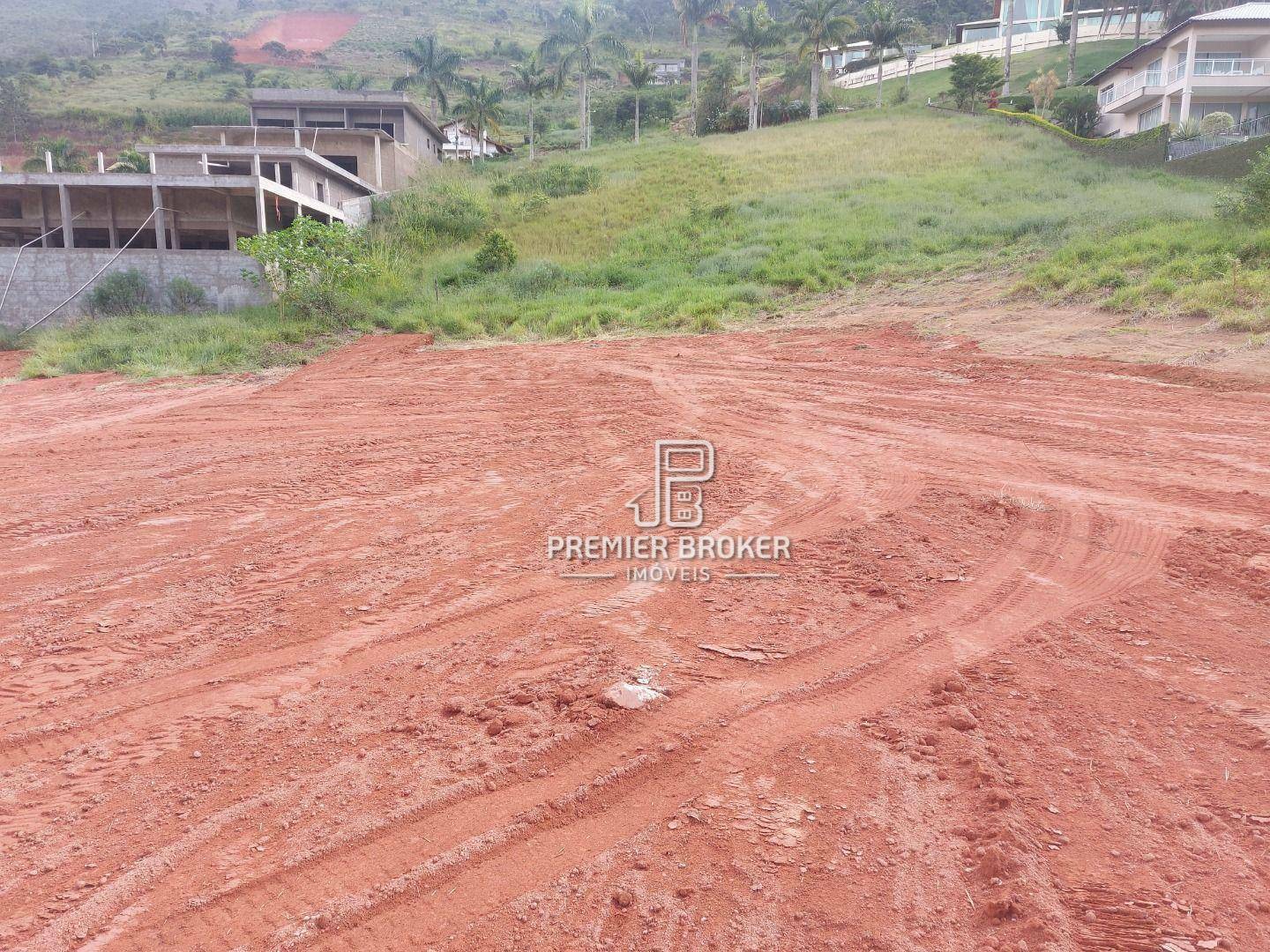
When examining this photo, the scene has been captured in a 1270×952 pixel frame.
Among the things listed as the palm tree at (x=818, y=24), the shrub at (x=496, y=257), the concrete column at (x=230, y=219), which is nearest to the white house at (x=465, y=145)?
the palm tree at (x=818, y=24)

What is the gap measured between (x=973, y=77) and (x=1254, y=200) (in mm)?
32284

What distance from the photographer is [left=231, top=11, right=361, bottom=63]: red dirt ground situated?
294 feet

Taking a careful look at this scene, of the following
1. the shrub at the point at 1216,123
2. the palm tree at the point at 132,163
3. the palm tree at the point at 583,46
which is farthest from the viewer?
the palm tree at the point at 583,46

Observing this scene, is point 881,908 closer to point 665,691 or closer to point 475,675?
point 665,691

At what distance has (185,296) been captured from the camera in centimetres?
1884

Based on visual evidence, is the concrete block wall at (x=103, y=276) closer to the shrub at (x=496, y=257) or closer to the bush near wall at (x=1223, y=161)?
the shrub at (x=496, y=257)

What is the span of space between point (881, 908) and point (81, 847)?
8.98 feet

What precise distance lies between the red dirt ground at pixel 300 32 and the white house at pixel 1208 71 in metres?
85.3

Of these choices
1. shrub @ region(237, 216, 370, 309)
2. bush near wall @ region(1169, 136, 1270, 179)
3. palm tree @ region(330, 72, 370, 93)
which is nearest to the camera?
shrub @ region(237, 216, 370, 309)

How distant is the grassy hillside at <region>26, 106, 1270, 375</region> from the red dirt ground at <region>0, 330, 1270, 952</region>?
7410mm

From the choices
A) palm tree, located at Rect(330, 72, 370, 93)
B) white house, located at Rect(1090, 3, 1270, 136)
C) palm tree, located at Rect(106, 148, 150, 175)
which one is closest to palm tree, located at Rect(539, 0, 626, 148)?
palm tree, located at Rect(330, 72, 370, 93)

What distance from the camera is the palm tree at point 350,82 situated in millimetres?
55675

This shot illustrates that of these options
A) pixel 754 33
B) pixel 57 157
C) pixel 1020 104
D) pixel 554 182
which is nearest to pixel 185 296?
pixel 554 182

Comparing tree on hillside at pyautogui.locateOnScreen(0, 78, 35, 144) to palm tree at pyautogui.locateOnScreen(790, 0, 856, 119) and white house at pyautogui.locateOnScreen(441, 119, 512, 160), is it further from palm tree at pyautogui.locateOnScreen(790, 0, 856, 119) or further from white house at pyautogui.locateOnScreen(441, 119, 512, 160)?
palm tree at pyautogui.locateOnScreen(790, 0, 856, 119)
